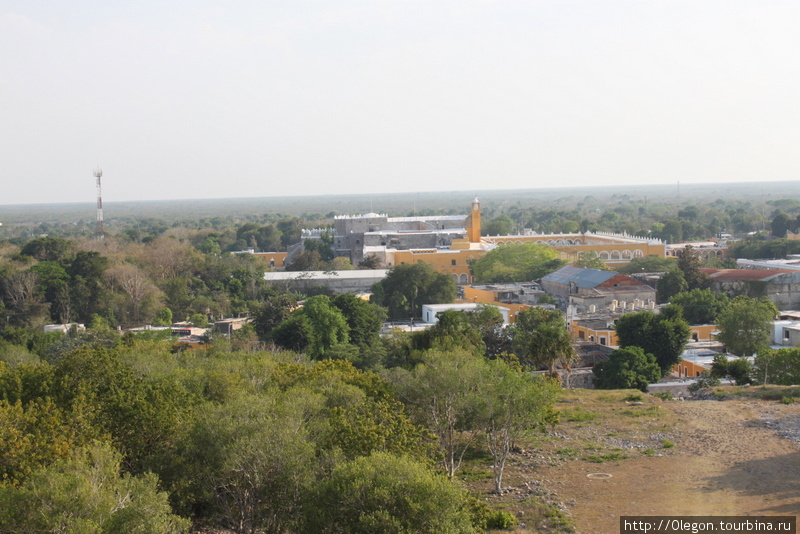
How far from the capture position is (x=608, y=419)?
1608 centimetres

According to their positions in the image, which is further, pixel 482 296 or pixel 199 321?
pixel 482 296

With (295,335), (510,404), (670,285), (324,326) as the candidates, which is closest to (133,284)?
(295,335)

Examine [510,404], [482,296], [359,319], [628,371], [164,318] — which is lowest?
[164,318]

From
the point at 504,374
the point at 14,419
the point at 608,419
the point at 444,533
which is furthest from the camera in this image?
the point at 608,419

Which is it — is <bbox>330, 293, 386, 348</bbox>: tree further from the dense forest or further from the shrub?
the shrub

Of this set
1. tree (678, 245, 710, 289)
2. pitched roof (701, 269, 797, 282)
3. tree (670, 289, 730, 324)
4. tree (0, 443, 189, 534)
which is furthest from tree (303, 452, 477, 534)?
pitched roof (701, 269, 797, 282)

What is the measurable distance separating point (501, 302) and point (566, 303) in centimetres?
253

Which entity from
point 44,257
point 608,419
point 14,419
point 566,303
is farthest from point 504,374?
point 44,257

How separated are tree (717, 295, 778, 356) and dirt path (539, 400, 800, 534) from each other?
25.5ft

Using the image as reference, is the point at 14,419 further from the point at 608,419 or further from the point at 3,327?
the point at 3,327

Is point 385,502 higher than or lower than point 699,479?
higher

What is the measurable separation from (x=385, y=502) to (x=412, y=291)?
24.2m

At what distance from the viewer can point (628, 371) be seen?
20.0m

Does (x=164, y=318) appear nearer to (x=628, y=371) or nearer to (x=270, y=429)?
(x=628, y=371)
